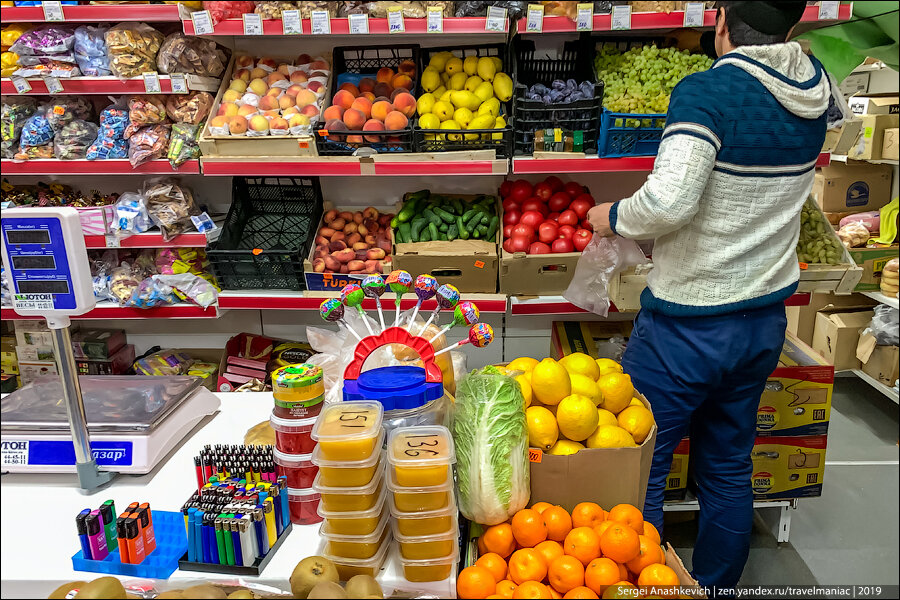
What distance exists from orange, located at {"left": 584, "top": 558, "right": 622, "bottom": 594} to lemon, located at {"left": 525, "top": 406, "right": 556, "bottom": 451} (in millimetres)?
344

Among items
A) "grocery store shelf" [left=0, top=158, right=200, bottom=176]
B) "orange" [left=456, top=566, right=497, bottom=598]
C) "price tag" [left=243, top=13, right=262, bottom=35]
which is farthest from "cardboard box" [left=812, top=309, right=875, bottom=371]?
"grocery store shelf" [left=0, top=158, right=200, bottom=176]

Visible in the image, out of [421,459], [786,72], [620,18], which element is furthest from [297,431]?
[620,18]


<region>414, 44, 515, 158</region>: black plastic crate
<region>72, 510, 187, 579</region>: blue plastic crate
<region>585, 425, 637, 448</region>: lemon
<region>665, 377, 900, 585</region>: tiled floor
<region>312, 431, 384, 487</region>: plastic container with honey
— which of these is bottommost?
<region>665, 377, 900, 585</region>: tiled floor

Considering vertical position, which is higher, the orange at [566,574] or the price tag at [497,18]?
the price tag at [497,18]

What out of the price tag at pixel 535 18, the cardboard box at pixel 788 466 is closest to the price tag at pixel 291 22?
the price tag at pixel 535 18

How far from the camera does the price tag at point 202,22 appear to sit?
2.99m

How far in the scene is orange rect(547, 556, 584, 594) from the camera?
1306 mm

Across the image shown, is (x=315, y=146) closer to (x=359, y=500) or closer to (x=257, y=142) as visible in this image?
(x=257, y=142)

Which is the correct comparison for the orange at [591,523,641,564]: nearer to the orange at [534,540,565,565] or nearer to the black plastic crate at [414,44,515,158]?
the orange at [534,540,565,565]

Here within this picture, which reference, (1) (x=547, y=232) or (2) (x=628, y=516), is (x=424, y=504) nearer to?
(2) (x=628, y=516)

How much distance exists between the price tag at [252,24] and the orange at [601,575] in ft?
8.83

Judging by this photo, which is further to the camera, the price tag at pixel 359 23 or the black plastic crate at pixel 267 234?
the black plastic crate at pixel 267 234

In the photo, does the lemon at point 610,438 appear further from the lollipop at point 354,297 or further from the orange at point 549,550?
the lollipop at point 354,297

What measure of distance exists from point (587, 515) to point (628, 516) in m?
0.09
